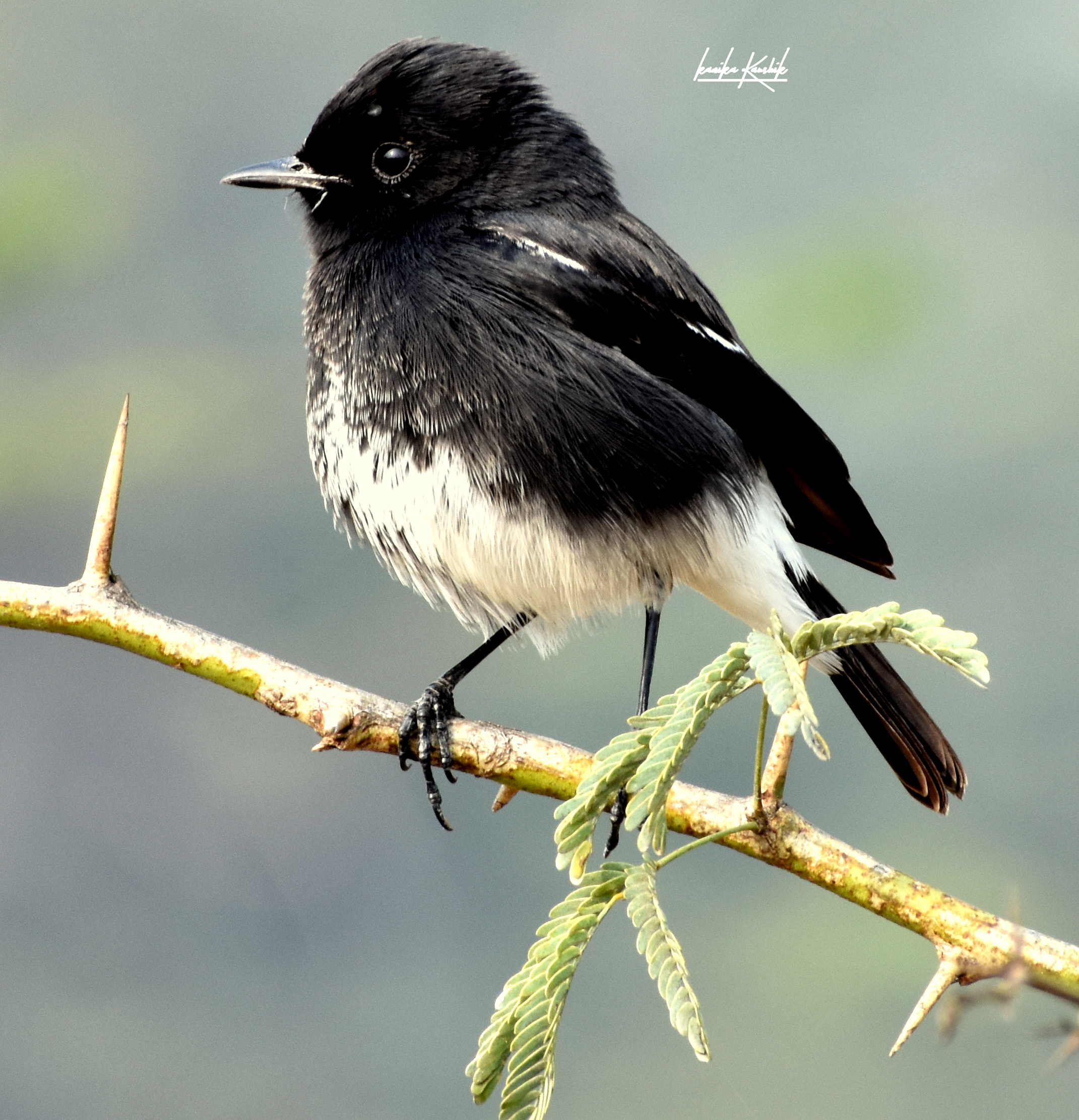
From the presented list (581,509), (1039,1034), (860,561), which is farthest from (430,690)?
(1039,1034)

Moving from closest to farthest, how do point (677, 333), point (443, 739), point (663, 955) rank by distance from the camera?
point (663, 955)
point (443, 739)
point (677, 333)

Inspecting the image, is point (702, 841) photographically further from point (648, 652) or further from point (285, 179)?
point (285, 179)

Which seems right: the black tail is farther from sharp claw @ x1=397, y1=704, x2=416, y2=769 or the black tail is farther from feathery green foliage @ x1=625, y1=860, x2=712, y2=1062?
feathery green foliage @ x1=625, y1=860, x2=712, y2=1062

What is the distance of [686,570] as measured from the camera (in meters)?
2.81

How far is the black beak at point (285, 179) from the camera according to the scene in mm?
2891

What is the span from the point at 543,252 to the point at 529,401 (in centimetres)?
37

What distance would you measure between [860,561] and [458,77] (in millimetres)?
1405

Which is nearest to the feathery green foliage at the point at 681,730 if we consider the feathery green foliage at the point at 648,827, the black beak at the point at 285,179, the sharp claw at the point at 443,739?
the feathery green foliage at the point at 648,827

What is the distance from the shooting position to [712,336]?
2898 millimetres

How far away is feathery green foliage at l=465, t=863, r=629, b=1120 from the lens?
1336mm

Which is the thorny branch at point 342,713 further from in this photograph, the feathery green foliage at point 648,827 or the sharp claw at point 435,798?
the sharp claw at point 435,798

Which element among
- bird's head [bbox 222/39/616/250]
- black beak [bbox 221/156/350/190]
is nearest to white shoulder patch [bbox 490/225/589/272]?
bird's head [bbox 222/39/616/250]

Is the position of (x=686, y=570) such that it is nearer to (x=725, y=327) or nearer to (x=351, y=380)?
(x=725, y=327)

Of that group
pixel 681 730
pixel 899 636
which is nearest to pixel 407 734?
pixel 681 730
